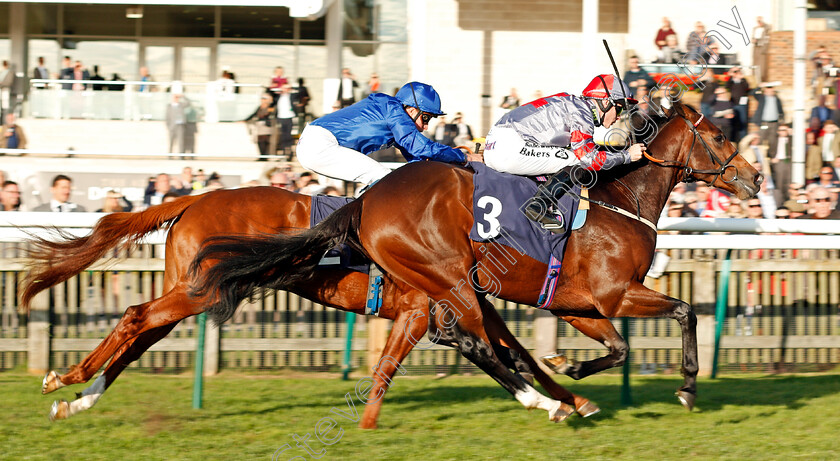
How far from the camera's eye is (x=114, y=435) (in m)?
4.19

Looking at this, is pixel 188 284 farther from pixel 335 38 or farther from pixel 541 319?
pixel 335 38

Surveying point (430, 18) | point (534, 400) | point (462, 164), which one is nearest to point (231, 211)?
point (462, 164)

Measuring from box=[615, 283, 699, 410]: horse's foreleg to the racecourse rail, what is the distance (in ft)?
4.67

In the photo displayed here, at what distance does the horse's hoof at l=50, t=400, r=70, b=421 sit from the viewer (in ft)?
14.2

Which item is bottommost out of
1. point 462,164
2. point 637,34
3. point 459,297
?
point 459,297

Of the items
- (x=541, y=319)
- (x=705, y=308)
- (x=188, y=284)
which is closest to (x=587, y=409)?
(x=541, y=319)

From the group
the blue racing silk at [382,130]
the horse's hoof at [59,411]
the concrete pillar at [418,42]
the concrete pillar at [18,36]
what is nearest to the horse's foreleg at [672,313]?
the blue racing silk at [382,130]

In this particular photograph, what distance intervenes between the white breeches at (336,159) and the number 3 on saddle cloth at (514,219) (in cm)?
61

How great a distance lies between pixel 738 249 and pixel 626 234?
6.05 feet

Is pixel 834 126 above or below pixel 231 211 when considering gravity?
Result: above

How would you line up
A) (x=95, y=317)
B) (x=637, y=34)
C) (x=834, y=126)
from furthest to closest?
(x=637, y=34) → (x=834, y=126) → (x=95, y=317)

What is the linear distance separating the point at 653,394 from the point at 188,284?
2.78 metres

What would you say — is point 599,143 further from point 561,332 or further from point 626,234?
point 561,332

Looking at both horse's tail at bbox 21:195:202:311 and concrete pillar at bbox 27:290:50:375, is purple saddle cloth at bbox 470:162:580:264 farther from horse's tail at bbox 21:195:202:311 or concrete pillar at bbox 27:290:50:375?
concrete pillar at bbox 27:290:50:375
